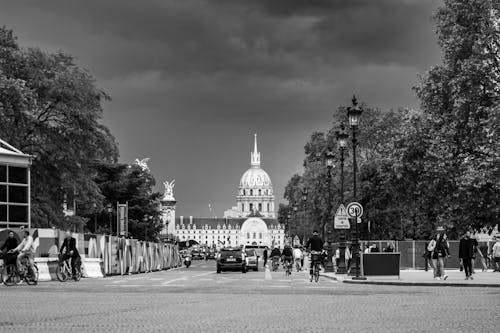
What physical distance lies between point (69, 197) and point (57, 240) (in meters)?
17.3

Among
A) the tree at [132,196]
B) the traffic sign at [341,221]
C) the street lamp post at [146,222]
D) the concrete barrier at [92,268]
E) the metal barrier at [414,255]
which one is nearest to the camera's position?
the concrete barrier at [92,268]

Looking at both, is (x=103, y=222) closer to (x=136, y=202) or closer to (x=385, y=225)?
(x=136, y=202)

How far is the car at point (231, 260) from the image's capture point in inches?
2317

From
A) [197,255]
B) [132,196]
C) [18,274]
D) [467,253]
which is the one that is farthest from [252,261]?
[197,255]

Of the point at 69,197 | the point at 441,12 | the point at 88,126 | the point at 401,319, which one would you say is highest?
the point at 441,12

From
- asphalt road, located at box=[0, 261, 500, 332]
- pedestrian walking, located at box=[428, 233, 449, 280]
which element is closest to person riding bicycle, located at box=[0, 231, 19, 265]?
asphalt road, located at box=[0, 261, 500, 332]

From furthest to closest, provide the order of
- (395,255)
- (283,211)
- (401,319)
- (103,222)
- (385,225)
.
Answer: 1. (283,211)
2. (103,222)
3. (385,225)
4. (395,255)
5. (401,319)

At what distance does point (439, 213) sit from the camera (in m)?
52.8

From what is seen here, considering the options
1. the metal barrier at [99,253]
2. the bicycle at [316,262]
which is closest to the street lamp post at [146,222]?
the metal barrier at [99,253]

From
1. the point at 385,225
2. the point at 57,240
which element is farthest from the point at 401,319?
the point at 385,225

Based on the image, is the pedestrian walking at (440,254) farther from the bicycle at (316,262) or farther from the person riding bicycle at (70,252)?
the person riding bicycle at (70,252)

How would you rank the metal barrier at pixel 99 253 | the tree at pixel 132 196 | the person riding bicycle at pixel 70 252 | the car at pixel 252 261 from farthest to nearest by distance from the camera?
the tree at pixel 132 196
the car at pixel 252 261
the metal barrier at pixel 99 253
the person riding bicycle at pixel 70 252

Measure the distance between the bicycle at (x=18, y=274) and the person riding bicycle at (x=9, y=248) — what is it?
0.48ft

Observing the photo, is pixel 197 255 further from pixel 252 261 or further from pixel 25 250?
pixel 25 250
